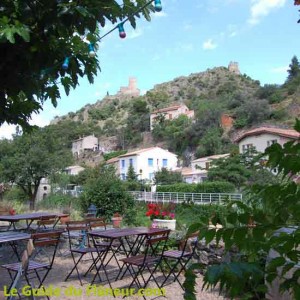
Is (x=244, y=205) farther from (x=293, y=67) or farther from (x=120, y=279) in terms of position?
(x=293, y=67)

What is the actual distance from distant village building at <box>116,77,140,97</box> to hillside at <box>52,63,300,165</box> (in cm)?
1207

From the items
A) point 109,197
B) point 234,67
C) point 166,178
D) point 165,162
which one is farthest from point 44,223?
point 234,67

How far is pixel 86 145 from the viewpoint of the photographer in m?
78.4

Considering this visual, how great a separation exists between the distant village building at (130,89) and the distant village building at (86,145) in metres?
49.0

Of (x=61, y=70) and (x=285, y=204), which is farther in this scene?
(x=61, y=70)

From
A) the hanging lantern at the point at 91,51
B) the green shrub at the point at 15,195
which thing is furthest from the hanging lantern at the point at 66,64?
the green shrub at the point at 15,195

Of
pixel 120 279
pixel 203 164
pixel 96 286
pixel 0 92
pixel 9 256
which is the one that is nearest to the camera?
pixel 0 92

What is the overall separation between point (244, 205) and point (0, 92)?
2119 millimetres

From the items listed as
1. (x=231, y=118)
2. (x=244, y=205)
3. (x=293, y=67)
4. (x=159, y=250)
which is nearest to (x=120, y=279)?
(x=159, y=250)

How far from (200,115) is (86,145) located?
94.5 ft

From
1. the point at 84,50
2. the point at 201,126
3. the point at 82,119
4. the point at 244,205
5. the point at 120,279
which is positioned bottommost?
the point at 120,279

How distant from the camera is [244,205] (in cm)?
125

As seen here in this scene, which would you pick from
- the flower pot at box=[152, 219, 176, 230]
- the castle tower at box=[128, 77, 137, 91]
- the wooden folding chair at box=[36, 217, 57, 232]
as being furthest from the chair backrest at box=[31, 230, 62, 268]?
the castle tower at box=[128, 77, 137, 91]

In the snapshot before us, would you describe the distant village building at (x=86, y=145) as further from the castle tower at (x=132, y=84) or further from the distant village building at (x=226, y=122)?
the castle tower at (x=132, y=84)
